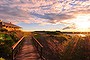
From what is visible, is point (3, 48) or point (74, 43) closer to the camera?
point (3, 48)

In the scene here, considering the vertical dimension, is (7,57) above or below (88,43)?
below

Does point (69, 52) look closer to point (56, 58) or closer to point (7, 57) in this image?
point (56, 58)

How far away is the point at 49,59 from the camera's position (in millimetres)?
15852

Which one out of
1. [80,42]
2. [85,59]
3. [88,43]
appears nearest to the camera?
[85,59]

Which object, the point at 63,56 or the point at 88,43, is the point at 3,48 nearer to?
the point at 63,56

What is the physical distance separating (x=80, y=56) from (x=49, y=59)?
2994mm

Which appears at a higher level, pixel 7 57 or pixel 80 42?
pixel 80 42

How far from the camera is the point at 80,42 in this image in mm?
15367

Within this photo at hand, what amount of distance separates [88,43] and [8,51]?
5.96m

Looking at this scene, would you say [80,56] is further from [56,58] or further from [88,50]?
[56,58]

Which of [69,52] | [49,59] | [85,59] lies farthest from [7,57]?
[85,59]

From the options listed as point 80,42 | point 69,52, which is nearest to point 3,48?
point 69,52

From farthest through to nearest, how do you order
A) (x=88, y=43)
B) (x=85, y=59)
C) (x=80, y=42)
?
(x=80, y=42)
(x=88, y=43)
(x=85, y=59)

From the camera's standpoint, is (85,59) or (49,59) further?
(49,59)
